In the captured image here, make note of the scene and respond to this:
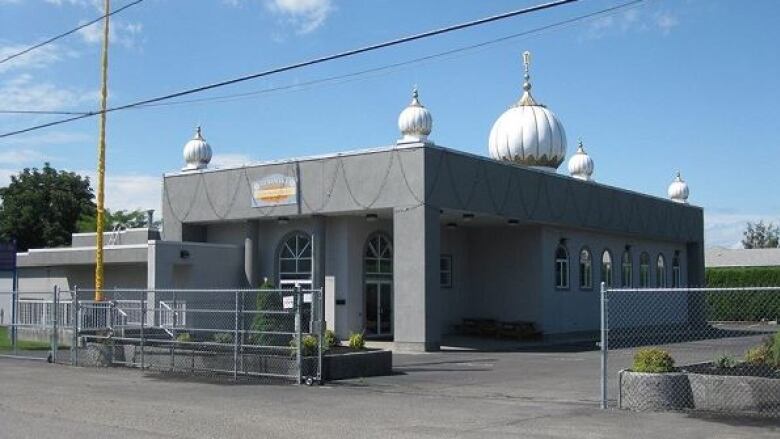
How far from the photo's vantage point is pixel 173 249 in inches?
1261

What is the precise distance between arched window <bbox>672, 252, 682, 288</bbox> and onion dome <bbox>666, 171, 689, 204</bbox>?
288cm

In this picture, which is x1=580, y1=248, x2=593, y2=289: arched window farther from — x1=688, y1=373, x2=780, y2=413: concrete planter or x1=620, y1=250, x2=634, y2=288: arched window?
x1=688, y1=373, x2=780, y2=413: concrete planter

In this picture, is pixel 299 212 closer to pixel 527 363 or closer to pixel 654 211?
pixel 527 363

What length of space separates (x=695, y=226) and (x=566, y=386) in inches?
1292

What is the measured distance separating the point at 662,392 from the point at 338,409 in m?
4.91

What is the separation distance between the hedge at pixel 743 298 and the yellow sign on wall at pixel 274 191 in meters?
28.3

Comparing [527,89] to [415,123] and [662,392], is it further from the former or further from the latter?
[662,392]

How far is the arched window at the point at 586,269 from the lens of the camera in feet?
125

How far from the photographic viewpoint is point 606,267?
40.4 m

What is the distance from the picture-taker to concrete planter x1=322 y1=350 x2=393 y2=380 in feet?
61.1

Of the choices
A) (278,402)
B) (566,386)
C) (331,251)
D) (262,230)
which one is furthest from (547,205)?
(278,402)

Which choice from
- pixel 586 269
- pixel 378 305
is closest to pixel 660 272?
pixel 586 269

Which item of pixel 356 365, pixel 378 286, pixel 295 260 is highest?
pixel 295 260

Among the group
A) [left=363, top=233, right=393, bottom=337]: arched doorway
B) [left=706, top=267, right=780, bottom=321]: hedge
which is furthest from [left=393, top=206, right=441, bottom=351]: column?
[left=706, top=267, right=780, bottom=321]: hedge
